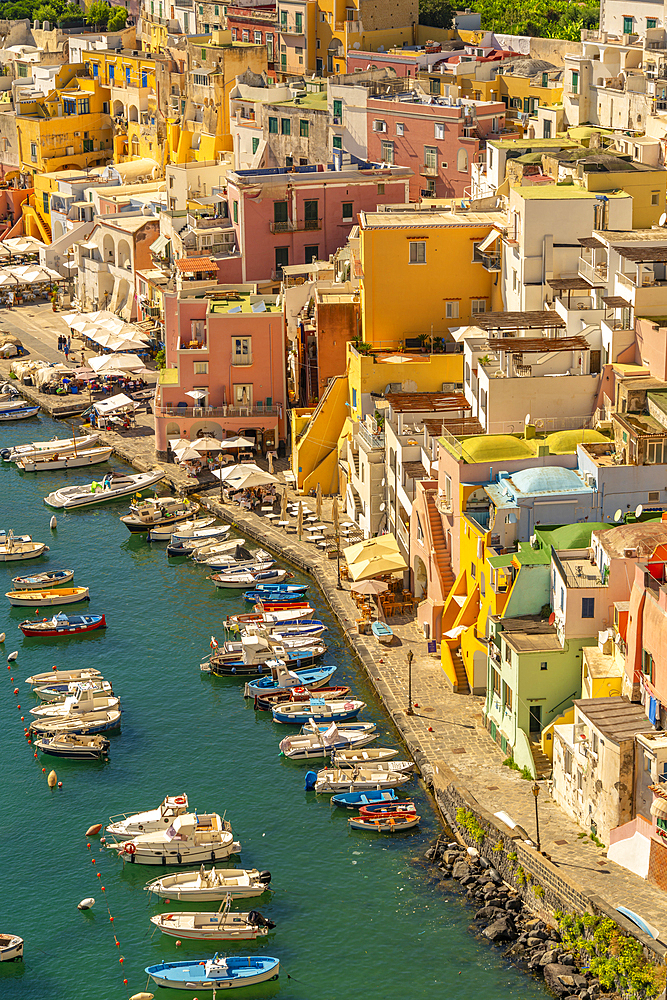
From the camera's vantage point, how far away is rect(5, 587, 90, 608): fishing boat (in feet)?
232

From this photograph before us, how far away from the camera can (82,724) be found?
193 feet

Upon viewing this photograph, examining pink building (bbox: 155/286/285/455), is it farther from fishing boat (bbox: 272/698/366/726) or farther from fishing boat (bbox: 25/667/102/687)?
fishing boat (bbox: 272/698/366/726)

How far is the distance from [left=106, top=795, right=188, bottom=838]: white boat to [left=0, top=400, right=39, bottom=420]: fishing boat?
150 ft

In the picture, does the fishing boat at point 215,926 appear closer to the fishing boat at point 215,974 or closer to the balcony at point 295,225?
the fishing boat at point 215,974

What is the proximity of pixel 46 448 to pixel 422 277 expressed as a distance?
Answer: 24.9 metres

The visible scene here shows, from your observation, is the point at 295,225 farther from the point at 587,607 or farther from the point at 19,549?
the point at 587,607

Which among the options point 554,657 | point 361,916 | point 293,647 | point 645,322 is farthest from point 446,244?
point 361,916

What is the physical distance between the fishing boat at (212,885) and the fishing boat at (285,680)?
1239 cm

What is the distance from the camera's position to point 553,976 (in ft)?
145

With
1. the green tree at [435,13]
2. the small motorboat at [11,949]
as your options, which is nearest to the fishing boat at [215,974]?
the small motorboat at [11,949]

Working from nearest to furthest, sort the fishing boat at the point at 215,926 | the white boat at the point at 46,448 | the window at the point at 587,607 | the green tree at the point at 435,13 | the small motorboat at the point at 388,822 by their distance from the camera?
the fishing boat at the point at 215,926 < the window at the point at 587,607 < the small motorboat at the point at 388,822 < the white boat at the point at 46,448 < the green tree at the point at 435,13

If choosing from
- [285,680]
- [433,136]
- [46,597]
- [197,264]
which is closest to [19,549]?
[46,597]

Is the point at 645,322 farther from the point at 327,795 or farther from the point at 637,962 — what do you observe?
the point at 637,962

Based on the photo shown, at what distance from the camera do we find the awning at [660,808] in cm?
4456
